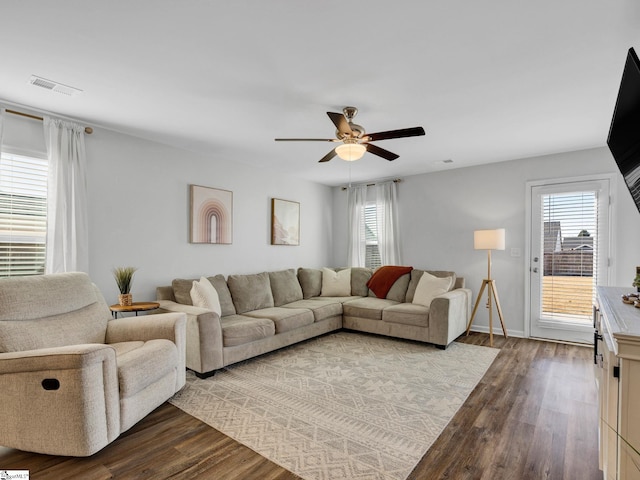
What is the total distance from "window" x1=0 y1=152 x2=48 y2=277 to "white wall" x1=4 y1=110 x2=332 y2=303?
0.19m

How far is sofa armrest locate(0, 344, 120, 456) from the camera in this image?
75.6 inches

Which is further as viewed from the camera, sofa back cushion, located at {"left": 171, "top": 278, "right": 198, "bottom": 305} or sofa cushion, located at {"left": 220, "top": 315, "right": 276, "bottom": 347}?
sofa back cushion, located at {"left": 171, "top": 278, "right": 198, "bottom": 305}

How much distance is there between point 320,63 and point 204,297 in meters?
2.45

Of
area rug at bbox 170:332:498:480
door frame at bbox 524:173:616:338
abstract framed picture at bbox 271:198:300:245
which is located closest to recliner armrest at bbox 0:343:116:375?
area rug at bbox 170:332:498:480

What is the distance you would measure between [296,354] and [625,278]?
3.81 meters

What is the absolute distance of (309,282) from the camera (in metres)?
5.36

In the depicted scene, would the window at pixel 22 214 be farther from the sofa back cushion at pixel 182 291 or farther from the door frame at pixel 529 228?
the door frame at pixel 529 228

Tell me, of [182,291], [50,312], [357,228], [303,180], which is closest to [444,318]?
[357,228]

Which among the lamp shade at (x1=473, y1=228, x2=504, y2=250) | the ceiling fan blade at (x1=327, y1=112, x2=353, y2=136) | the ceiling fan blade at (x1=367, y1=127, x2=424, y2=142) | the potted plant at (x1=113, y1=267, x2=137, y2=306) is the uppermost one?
the ceiling fan blade at (x1=327, y1=112, x2=353, y2=136)

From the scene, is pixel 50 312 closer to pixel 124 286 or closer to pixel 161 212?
pixel 124 286

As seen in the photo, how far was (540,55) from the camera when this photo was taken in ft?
Answer: 7.09

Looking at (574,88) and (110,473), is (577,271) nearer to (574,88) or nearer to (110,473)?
(574,88)

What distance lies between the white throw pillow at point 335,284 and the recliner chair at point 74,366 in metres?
2.91

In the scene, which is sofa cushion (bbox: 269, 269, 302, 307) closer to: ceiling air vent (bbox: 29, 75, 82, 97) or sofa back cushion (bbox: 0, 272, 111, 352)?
sofa back cushion (bbox: 0, 272, 111, 352)
